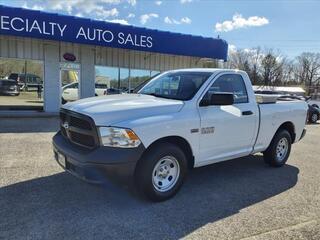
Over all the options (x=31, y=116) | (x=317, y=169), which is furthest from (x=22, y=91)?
(x=317, y=169)

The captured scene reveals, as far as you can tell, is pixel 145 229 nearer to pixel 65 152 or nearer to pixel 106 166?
pixel 106 166

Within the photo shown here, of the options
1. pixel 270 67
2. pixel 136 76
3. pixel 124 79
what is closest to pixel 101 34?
pixel 124 79

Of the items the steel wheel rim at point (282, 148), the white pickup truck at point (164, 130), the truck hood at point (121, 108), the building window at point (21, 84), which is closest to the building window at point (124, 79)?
the building window at point (21, 84)

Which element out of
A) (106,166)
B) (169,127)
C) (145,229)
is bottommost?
(145,229)

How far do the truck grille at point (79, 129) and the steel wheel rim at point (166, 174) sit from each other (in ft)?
3.21

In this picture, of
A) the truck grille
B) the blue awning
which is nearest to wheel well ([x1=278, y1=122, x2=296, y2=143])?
the truck grille

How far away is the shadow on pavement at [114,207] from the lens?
378 cm

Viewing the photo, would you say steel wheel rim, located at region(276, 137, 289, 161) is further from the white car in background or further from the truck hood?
the white car in background

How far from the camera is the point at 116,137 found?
414 centimetres

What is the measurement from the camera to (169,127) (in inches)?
177

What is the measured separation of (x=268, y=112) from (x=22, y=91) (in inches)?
487

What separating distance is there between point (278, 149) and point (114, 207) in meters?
4.08

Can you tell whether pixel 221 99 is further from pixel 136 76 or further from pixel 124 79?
pixel 136 76

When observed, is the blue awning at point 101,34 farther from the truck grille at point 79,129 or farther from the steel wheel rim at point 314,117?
the truck grille at point 79,129
